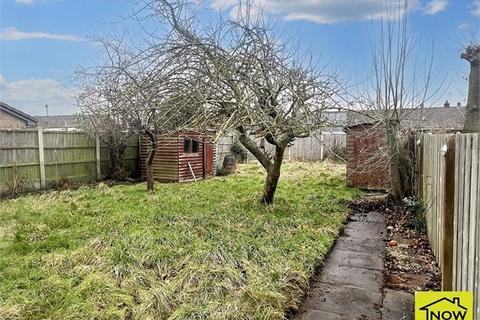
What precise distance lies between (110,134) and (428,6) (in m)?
8.38

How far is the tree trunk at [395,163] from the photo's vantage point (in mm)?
6613

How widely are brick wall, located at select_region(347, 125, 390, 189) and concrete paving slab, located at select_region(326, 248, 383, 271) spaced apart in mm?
4692

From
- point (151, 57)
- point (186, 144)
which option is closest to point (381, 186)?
point (186, 144)

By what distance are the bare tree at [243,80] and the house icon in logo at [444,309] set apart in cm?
359

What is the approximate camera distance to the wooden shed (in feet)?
34.9

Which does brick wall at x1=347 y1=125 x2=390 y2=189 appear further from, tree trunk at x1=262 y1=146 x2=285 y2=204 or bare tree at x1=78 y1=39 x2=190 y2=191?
bare tree at x1=78 y1=39 x2=190 y2=191

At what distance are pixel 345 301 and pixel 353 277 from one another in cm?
56

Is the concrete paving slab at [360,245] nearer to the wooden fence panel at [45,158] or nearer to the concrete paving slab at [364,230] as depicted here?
the concrete paving slab at [364,230]

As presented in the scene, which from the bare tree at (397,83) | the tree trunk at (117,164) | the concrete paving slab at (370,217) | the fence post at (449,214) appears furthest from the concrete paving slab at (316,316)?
the tree trunk at (117,164)

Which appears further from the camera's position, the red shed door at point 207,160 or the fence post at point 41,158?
the red shed door at point 207,160

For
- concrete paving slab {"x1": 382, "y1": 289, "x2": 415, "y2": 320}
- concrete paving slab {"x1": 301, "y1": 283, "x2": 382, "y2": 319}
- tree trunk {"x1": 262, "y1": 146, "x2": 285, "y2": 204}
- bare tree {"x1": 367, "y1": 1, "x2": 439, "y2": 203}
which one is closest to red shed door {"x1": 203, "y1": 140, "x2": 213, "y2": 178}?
tree trunk {"x1": 262, "y1": 146, "x2": 285, "y2": 204}

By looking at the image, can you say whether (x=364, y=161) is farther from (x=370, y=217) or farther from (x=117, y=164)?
(x=117, y=164)

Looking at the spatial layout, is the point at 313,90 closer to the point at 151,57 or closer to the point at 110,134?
the point at 151,57

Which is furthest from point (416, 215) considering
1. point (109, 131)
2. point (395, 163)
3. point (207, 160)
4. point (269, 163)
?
point (109, 131)
